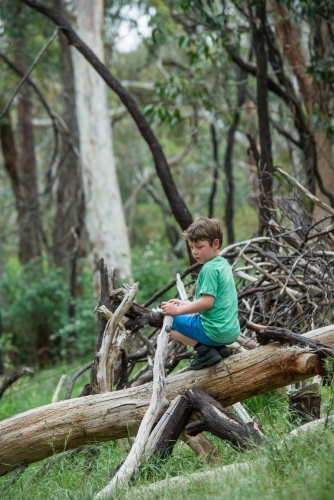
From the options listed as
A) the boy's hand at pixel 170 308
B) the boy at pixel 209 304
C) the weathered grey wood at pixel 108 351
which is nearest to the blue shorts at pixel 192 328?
the boy at pixel 209 304

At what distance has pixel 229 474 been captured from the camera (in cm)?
395

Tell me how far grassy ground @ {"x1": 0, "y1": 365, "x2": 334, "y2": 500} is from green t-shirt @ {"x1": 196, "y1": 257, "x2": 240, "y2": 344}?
0.67 meters

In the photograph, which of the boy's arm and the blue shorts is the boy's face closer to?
the boy's arm

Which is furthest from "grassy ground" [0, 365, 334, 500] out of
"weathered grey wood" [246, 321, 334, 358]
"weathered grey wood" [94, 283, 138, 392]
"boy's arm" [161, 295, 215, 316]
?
"boy's arm" [161, 295, 215, 316]

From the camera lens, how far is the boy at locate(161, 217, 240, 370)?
15.3 feet

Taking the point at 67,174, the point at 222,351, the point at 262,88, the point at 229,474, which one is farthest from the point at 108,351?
the point at 67,174

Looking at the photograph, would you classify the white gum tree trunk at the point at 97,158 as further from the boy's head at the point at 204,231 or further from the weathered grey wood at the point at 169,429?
the weathered grey wood at the point at 169,429

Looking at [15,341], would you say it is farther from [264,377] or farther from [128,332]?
[264,377]

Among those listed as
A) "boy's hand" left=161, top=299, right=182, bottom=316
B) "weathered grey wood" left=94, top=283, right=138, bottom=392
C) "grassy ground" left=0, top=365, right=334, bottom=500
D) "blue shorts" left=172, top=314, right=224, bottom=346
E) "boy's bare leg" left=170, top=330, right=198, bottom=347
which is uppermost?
"boy's hand" left=161, top=299, right=182, bottom=316

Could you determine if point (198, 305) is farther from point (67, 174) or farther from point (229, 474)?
point (67, 174)

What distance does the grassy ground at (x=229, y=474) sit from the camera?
11.7 feet

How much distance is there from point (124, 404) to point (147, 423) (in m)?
0.42

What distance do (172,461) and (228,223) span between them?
911cm

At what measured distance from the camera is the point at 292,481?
142 inches
